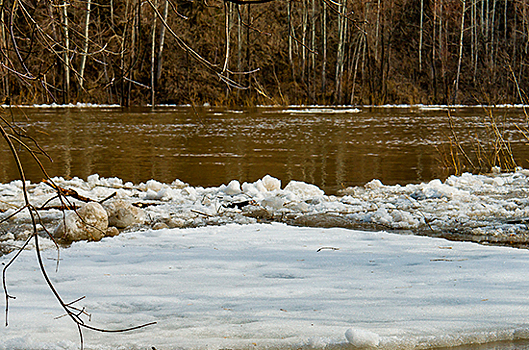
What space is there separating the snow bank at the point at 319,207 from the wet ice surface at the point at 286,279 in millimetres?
24

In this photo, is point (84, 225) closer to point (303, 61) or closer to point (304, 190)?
point (304, 190)

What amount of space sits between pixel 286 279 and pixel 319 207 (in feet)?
7.57

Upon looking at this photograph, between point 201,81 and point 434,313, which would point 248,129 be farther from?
point 201,81

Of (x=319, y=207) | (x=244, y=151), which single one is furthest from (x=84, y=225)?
(x=244, y=151)

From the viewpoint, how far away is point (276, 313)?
2.43m

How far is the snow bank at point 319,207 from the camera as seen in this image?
4.57 m

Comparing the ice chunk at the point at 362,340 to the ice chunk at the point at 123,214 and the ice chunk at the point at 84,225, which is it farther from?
the ice chunk at the point at 123,214

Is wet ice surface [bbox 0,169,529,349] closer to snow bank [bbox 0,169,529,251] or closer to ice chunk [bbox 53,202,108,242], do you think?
snow bank [bbox 0,169,529,251]

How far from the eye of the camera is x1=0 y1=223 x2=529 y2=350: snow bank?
86.4 inches

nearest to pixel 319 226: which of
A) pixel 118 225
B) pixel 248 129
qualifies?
pixel 118 225

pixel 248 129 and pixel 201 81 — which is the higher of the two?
pixel 201 81

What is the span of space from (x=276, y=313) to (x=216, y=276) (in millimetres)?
667

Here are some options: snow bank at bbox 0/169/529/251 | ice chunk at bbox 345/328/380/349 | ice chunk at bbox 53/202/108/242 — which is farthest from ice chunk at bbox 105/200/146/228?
ice chunk at bbox 345/328/380/349

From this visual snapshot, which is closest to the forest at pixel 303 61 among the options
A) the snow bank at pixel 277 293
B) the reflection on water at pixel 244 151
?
the reflection on water at pixel 244 151
